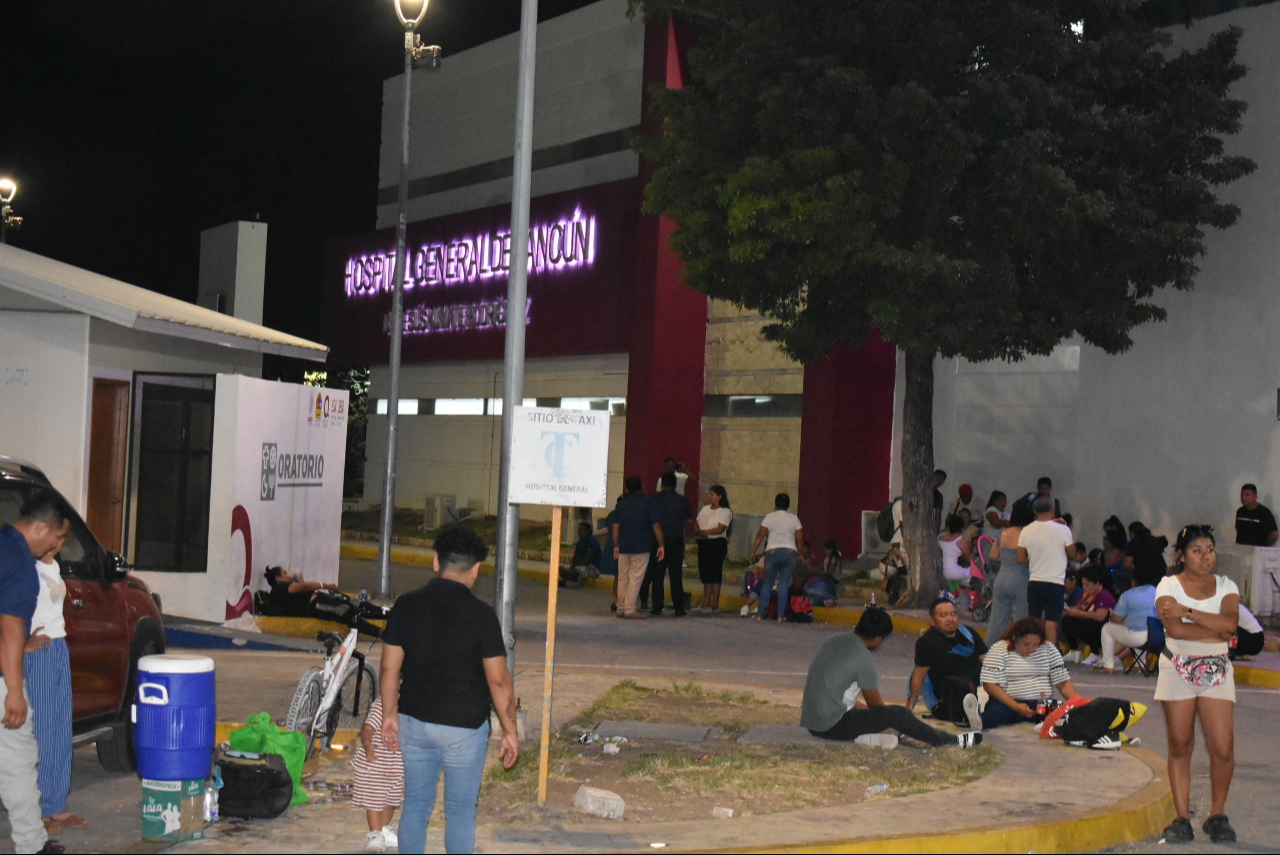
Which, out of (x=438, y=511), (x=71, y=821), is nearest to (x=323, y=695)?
(x=71, y=821)

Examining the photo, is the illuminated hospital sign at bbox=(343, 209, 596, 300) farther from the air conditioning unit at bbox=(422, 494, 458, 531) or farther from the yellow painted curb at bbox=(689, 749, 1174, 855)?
the yellow painted curb at bbox=(689, 749, 1174, 855)

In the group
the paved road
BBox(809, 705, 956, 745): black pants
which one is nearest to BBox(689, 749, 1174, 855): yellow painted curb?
the paved road

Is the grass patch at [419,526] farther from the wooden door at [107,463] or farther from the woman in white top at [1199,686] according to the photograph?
the woman in white top at [1199,686]

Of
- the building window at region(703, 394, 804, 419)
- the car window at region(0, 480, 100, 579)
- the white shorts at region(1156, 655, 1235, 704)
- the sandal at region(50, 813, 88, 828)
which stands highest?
the building window at region(703, 394, 804, 419)

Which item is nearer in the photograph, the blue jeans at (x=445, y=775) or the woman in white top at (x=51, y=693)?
the blue jeans at (x=445, y=775)

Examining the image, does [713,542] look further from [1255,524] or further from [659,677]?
[659,677]

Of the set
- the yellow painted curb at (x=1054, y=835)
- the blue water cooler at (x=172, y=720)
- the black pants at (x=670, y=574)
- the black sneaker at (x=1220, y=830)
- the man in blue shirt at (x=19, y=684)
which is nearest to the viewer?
the man in blue shirt at (x=19, y=684)

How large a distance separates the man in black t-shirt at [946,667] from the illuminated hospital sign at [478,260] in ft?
69.6

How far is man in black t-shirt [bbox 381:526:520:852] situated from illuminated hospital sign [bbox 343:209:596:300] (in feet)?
84.7

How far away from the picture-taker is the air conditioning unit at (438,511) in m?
38.3

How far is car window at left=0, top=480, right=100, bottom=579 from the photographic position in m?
9.32

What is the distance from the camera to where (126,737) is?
9.77 meters

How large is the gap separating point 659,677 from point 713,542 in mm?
7764

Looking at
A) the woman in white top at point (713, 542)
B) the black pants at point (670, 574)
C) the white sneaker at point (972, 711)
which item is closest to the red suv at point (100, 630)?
the white sneaker at point (972, 711)
